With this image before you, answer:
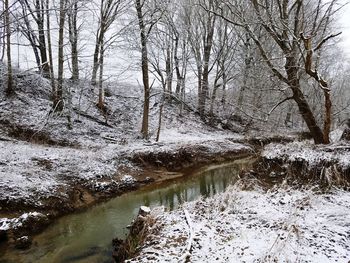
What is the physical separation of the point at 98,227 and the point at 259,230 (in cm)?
439

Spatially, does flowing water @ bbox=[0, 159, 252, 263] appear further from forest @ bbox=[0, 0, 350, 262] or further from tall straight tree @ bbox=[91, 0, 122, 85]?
tall straight tree @ bbox=[91, 0, 122, 85]

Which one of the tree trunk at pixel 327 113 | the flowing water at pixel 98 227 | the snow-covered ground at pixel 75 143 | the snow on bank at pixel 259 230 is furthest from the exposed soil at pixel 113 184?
the tree trunk at pixel 327 113

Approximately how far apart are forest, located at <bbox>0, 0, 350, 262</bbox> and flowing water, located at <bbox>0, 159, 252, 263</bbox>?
4 centimetres

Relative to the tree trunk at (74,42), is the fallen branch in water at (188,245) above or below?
below

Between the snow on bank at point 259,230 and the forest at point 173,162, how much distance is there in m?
0.03

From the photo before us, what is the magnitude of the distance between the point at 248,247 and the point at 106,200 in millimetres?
6440

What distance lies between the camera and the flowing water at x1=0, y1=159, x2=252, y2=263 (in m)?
6.58

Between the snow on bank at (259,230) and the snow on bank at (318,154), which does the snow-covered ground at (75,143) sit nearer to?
the snow on bank at (259,230)

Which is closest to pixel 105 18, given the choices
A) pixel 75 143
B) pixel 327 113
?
pixel 75 143

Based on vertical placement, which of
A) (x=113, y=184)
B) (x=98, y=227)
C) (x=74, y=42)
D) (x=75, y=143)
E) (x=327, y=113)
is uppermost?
(x=74, y=42)

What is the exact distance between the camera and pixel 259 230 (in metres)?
5.81

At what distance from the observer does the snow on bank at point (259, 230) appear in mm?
4922

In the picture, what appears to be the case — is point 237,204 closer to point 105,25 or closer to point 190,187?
point 190,187

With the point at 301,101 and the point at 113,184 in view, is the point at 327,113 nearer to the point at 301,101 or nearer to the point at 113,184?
the point at 301,101
